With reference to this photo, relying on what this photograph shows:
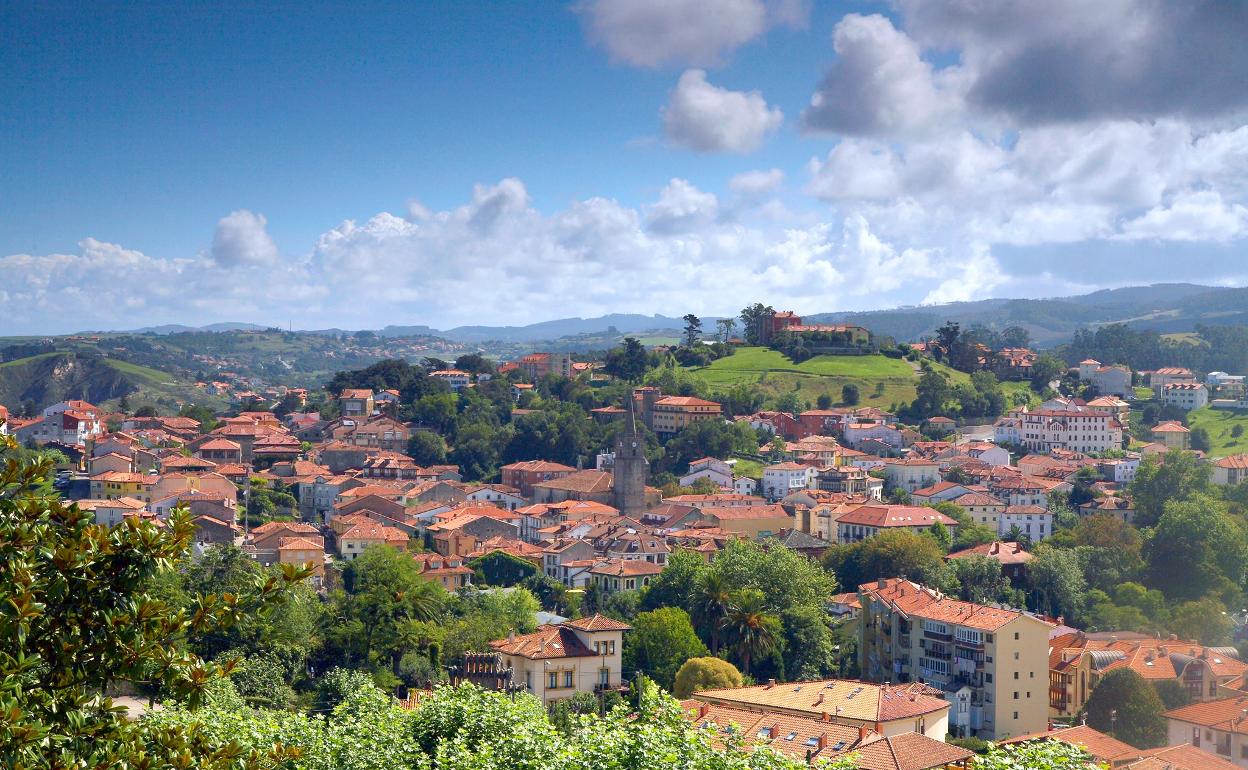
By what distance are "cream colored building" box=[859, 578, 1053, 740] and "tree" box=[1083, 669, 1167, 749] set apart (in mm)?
1961

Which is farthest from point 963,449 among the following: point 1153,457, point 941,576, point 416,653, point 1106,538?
point 416,653

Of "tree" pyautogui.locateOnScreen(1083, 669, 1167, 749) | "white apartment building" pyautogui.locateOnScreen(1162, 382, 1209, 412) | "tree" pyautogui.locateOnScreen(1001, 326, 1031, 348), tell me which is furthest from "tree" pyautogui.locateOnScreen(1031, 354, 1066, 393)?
"tree" pyautogui.locateOnScreen(1083, 669, 1167, 749)

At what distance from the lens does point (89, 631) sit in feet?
28.3

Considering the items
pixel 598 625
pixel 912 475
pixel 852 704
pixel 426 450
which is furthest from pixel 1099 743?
pixel 426 450

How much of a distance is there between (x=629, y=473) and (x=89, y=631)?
59327 millimetres

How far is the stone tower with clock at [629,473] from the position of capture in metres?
67.1

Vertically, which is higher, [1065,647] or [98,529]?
[98,529]

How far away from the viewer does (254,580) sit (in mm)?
9484

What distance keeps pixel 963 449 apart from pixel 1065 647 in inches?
1476

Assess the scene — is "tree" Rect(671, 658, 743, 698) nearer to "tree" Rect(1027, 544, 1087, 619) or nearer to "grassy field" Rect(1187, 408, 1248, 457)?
"tree" Rect(1027, 544, 1087, 619)

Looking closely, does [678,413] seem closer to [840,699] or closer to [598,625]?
[598,625]

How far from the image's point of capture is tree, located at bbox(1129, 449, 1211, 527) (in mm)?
62000

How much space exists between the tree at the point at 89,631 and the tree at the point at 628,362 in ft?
295

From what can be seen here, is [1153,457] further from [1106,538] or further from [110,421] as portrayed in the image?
[110,421]
